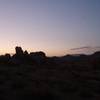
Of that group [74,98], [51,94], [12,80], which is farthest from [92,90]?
[12,80]

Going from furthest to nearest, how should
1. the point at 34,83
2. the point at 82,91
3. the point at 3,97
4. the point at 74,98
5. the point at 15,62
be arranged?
the point at 15,62 → the point at 34,83 → the point at 82,91 → the point at 74,98 → the point at 3,97

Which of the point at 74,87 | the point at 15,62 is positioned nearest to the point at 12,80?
the point at 74,87

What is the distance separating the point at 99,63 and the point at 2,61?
1898cm

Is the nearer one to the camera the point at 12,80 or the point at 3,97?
the point at 3,97

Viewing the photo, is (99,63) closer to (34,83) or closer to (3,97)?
(34,83)

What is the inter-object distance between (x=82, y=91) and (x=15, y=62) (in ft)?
107

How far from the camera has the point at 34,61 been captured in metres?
59.1

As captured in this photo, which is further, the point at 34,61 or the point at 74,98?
the point at 34,61

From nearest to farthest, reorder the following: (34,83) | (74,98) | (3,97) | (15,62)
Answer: (3,97) → (74,98) → (34,83) → (15,62)

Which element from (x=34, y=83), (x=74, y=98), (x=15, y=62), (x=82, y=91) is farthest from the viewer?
(x=15, y=62)

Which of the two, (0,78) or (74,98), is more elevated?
(0,78)

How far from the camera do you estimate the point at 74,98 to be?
22250 mm

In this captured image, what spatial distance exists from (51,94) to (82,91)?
3.86 metres

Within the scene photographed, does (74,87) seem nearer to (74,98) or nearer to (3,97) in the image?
(74,98)
